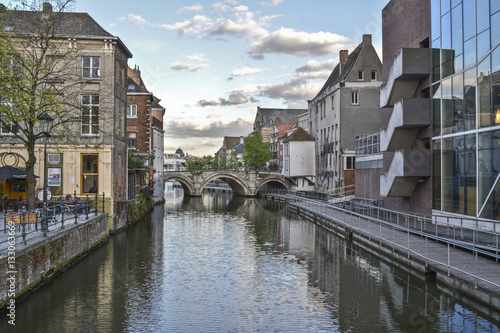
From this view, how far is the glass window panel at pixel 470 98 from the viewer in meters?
19.4

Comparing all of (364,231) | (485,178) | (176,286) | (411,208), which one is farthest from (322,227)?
(176,286)

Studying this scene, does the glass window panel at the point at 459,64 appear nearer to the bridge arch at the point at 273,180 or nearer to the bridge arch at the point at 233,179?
the bridge arch at the point at 273,180

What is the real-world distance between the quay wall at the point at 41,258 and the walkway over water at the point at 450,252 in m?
12.2

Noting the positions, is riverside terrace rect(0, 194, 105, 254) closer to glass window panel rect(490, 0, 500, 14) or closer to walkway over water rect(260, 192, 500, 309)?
walkway over water rect(260, 192, 500, 309)

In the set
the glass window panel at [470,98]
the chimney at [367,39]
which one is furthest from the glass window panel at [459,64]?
the chimney at [367,39]

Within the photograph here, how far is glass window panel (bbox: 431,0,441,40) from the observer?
23.0m

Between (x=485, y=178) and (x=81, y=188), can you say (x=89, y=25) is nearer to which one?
(x=81, y=188)

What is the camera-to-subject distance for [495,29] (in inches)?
696

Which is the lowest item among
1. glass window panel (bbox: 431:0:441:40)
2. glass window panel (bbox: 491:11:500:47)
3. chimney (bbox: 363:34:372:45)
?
glass window panel (bbox: 491:11:500:47)

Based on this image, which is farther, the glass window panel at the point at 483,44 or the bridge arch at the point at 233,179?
the bridge arch at the point at 233,179

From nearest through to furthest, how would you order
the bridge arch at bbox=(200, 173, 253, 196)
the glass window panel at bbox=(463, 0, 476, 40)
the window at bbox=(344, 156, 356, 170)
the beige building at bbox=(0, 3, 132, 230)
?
the glass window panel at bbox=(463, 0, 476, 40)
the beige building at bbox=(0, 3, 132, 230)
the window at bbox=(344, 156, 356, 170)
the bridge arch at bbox=(200, 173, 253, 196)

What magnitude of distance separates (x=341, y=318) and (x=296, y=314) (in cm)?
122

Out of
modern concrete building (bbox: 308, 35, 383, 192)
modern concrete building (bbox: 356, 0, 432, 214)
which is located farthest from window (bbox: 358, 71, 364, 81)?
modern concrete building (bbox: 356, 0, 432, 214)

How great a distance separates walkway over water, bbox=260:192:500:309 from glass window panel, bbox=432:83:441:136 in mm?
5072
